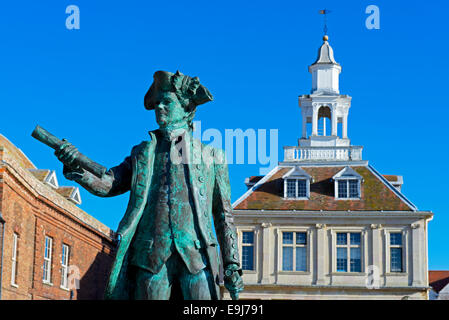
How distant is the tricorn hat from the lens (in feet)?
24.6

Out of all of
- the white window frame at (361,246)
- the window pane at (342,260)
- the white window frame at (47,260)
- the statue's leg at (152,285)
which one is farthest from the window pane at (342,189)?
the statue's leg at (152,285)

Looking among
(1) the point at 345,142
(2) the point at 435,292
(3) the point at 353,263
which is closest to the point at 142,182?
(3) the point at 353,263

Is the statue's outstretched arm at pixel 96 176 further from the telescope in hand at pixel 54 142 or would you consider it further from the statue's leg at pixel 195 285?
the statue's leg at pixel 195 285

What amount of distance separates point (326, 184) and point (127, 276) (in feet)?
132

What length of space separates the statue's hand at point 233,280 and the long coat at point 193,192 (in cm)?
6

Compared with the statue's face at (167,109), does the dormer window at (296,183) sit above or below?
above

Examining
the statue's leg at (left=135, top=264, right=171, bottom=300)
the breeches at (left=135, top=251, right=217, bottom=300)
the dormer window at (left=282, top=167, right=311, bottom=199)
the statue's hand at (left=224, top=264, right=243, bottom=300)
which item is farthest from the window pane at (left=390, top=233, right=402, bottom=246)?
the statue's leg at (left=135, top=264, right=171, bottom=300)

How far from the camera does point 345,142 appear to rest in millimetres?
49906

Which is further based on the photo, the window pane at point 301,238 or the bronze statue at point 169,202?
the window pane at point 301,238

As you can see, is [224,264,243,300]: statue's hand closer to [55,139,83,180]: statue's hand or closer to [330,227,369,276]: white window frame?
[55,139,83,180]: statue's hand

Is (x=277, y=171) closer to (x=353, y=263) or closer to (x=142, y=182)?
(x=353, y=263)

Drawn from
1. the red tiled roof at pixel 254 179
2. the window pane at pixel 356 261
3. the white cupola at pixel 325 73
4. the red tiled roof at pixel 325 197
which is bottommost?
the window pane at pixel 356 261

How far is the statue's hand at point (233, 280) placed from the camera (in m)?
7.30

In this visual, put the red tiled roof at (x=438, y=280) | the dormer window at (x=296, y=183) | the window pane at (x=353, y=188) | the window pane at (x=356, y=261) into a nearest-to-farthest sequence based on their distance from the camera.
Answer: the window pane at (x=356, y=261)
the window pane at (x=353, y=188)
the dormer window at (x=296, y=183)
the red tiled roof at (x=438, y=280)
